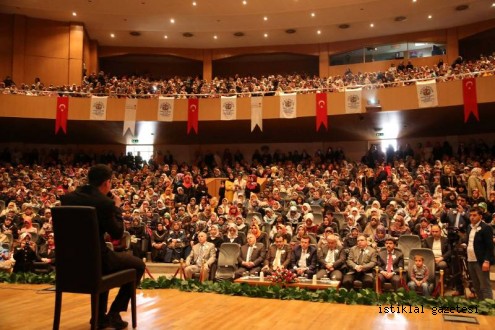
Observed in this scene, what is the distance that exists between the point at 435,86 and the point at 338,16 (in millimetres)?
5212

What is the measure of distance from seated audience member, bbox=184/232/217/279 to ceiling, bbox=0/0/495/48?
10.6 m

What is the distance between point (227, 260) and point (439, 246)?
3618mm

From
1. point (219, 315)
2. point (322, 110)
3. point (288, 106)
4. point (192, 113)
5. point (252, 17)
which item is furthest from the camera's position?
point (252, 17)

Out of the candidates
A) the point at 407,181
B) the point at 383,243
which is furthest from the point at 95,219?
the point at 407,181

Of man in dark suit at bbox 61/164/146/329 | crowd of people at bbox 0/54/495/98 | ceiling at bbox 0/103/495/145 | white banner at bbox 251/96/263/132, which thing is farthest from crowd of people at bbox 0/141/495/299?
crowd of people at bbox 0/54/495/98

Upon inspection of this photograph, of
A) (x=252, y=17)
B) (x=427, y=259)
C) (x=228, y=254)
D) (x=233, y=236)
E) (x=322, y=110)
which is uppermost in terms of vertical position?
(x=252, y=17)

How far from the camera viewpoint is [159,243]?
9695 millimetres

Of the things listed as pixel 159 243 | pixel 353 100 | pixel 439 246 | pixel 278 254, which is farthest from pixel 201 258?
pixel 353 100

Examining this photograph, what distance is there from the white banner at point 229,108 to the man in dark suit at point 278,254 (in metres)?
Result: 8.09

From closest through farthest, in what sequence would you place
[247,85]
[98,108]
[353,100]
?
[353,100]
[98,108]
[247,85]

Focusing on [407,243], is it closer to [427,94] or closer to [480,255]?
[480,255]

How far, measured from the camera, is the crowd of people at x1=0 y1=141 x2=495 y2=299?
7.62 m

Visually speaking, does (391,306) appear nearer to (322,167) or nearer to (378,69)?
(322,167)

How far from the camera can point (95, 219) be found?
337 centimetres
